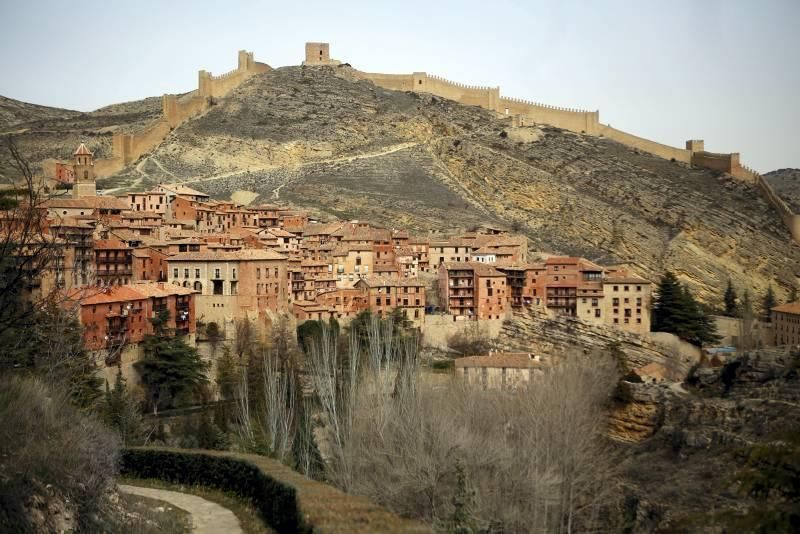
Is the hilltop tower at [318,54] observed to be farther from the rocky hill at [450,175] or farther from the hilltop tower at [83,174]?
the hilltop tower at [83,174]

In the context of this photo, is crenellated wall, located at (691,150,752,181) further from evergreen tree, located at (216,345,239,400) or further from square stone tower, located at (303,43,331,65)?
evergreen tree, located at (216,345,239,400)

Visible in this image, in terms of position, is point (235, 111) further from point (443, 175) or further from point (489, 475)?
point (489, 475)

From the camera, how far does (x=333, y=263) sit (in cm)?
5025

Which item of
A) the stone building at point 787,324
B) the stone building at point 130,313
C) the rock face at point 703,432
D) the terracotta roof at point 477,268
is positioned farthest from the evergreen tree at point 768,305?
the stone building at point 130,313

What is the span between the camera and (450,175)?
77.0m

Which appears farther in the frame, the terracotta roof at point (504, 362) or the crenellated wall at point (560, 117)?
the crenellated wall at point (560, 117)

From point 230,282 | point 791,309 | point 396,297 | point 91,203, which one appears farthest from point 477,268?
point 91,203

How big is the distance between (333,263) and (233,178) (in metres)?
26.0

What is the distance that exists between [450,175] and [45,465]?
64.8 metres

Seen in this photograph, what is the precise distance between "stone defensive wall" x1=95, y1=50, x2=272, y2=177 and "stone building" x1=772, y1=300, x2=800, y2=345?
149 ft

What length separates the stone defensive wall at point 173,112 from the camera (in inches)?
2896

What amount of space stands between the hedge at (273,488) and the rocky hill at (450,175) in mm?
45178

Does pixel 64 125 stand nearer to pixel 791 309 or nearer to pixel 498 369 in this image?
pixel 498 369

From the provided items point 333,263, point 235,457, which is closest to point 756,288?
point 333,263
